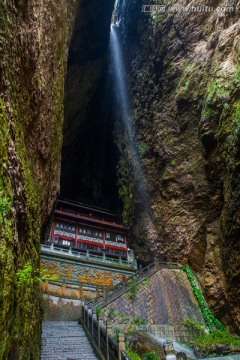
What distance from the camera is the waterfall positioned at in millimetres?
22906

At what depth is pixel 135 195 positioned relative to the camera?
23609 millimetres

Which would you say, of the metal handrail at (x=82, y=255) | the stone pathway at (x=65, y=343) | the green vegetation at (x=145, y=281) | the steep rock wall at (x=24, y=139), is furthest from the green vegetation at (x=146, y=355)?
the metal handrail at (x=82, y=255)

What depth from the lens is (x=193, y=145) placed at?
19.1 meters

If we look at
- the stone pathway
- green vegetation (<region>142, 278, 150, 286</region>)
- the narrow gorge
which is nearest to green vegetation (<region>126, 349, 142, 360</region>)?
the stone pathway

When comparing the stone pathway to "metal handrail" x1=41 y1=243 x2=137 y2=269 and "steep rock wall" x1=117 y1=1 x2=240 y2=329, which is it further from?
"steep rock wall" x1=117 y1=1 x2=240 y2=329

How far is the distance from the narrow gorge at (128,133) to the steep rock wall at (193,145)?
0.28 ft

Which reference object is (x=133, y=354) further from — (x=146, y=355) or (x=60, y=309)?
(x=60, y=309)

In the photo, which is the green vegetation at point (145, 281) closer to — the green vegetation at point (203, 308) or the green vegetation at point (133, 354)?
the green vegetation at point (203, 308)

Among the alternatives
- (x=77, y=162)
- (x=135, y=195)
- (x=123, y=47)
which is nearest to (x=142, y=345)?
(x=135, y=195)

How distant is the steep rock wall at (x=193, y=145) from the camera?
14625 mm

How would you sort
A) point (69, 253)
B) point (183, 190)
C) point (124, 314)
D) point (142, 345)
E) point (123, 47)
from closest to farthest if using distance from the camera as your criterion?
point (142, 345), point (124, 314), point (183, 190), point (69, 253), point (123, 47)

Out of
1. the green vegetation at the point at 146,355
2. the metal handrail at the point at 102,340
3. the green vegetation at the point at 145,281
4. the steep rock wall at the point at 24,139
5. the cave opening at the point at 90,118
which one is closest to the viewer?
the steep rock wall at the point at 24,139

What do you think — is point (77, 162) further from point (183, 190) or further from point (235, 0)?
point (235, 0)

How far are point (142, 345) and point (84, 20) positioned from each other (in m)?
26.2
